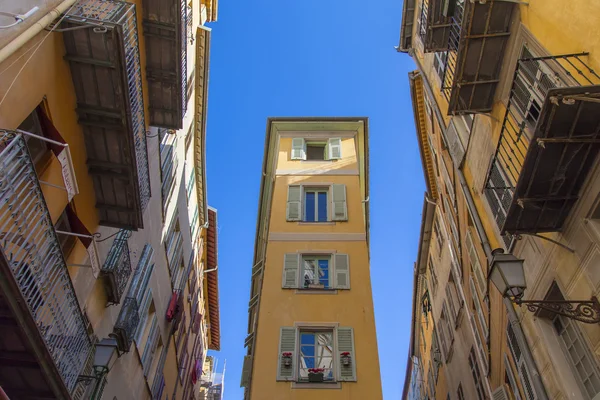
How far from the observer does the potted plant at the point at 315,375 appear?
1324cm

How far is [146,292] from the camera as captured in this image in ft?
45.7

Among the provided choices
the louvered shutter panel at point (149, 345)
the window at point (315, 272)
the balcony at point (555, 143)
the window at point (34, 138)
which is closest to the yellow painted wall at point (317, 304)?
the window at point (315, 272)

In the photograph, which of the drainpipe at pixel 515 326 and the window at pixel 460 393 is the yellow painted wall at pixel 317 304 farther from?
the window at pixel 460 393

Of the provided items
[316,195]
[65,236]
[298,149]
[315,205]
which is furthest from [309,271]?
[65,236]

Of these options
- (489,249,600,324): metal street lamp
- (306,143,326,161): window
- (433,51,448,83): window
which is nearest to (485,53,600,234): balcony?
(489,249,600,324): metal street lamp

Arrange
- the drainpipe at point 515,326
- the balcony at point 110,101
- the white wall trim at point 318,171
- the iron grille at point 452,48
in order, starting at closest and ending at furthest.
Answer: the balcony at point 110,101, the drainpipe at point 515,326, the iron grille at point 452,48, the white wall trim at point 318,171

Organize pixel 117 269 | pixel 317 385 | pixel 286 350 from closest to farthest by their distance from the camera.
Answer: pixel 117 269
pixel 317 385
pixel 286 350

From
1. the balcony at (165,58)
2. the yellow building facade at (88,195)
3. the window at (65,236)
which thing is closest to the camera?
the yellow building facade at (88,195)

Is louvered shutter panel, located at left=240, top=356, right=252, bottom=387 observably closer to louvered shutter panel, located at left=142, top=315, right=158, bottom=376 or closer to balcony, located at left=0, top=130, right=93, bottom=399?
louvered shutter panel, located at left=142, top=315, right=158, bottom=376

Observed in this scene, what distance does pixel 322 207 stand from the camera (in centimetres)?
1916

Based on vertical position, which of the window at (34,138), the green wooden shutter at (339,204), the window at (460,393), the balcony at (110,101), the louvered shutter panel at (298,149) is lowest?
the window at (34,138)

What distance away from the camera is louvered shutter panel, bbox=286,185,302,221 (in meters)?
18.5

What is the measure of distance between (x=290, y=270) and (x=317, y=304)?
1672mm

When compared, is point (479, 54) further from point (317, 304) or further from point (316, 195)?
point (316, 195)
